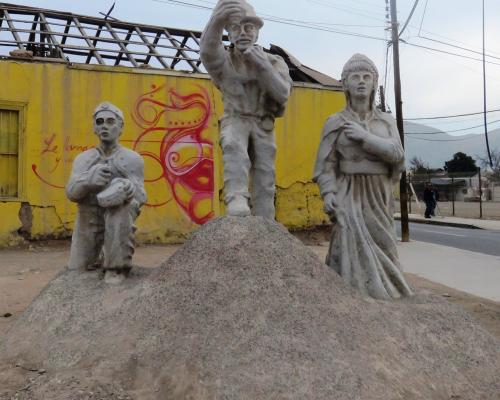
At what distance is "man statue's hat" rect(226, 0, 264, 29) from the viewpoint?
374 cm

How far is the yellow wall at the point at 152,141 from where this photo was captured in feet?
31.8

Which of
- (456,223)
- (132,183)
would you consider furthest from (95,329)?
(456,223)

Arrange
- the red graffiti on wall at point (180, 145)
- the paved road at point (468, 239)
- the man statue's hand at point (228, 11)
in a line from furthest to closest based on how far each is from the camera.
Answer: the paved road at point (468, 239), the red graffiti on wall at point (180, 145), the man statue's hand at point (228, 11)

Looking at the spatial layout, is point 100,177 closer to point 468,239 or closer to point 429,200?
point 468,239

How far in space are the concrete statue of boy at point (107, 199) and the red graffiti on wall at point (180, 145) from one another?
20.9 feet

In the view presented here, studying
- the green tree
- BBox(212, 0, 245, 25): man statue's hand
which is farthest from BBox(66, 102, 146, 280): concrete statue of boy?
the green tree

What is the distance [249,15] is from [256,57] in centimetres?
30

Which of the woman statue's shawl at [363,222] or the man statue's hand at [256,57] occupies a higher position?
the man statue's hand at [256,57]

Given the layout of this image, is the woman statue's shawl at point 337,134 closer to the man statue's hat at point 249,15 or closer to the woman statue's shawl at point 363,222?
the woman statue's shawl at point 363,222

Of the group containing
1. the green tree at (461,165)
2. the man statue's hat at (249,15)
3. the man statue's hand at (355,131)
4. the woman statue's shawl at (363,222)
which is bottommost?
the woman statue's shawl at (363,222)

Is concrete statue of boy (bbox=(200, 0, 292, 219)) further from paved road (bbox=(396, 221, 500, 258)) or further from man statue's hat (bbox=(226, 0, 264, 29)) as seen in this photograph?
paved road (bbox=(396, 221, 500, 258))

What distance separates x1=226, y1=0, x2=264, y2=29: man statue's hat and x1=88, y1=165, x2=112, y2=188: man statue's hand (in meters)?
1.52

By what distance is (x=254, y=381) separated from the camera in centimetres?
262

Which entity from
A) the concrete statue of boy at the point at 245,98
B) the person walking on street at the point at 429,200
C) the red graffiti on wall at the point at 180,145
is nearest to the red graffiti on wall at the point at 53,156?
the red graffiti on wall at the point at 180,145
